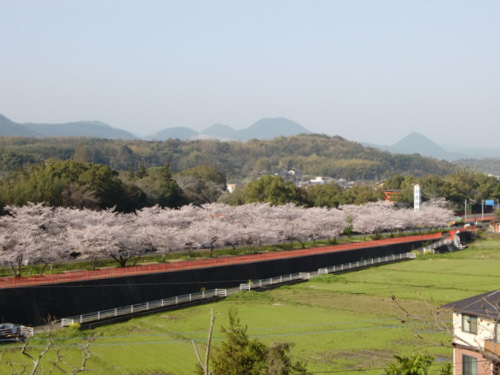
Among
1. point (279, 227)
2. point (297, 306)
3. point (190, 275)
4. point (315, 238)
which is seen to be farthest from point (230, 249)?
point (297, 306)

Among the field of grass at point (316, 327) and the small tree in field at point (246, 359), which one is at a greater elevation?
the small tree in field at point (246, 359)

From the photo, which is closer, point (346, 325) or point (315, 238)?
point (346, 325)

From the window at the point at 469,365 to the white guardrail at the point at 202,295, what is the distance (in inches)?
543

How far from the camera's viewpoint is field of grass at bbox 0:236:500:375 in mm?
16891

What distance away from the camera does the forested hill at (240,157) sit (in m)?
122

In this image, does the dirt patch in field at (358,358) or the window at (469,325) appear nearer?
the window at (469,325)

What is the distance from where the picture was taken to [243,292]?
27797 millimetres

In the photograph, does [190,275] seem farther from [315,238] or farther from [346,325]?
[315,238]

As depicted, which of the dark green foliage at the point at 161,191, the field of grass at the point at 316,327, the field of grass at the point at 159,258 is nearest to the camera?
the field of grass at the point at 316,327

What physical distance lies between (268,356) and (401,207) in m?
54.8

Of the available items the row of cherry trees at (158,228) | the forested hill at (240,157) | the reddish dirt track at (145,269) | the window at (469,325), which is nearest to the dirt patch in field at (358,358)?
the window at (469,325)

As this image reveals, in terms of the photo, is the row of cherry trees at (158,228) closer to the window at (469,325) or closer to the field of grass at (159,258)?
the field of grass at (159,258)

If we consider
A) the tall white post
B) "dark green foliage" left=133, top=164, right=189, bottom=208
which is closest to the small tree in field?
"dark green foliage" left=133, top=164, right=189, bottom=208

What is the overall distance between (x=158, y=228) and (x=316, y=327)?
Answer: 15233mm
